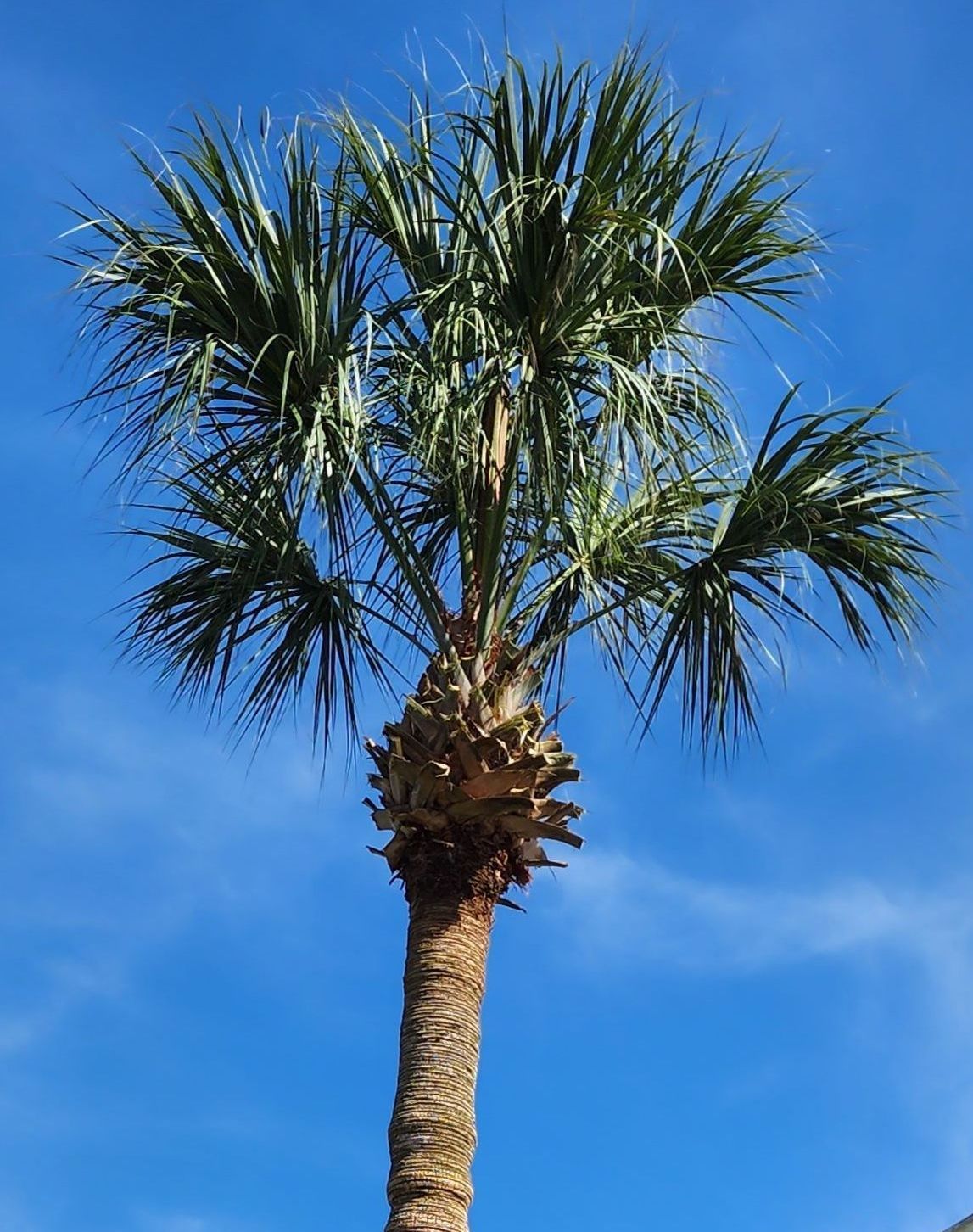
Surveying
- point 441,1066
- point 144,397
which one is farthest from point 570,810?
point 144,397

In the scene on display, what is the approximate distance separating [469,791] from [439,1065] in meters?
1.13

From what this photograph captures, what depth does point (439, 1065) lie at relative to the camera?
746cm

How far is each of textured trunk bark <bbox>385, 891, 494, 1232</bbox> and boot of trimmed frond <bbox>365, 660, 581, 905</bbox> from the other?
0.14 meters

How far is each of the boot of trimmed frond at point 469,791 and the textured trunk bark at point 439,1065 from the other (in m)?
0.14

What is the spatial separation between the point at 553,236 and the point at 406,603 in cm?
182

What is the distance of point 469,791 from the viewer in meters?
7.85

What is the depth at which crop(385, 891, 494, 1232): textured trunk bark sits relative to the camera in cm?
721

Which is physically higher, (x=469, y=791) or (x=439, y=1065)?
(x=469, y=791)

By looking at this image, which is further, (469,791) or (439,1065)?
(469,791)

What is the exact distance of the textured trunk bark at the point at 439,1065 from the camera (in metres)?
7.21

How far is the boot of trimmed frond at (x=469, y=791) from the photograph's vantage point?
7836mm

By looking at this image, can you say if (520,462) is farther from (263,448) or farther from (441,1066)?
(441,1066)

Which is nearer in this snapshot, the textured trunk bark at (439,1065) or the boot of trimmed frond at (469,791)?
the textured trunk bark at (439,1065)

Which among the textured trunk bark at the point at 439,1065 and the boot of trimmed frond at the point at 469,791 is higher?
the boot of trimmed frond at the point at 469,791
